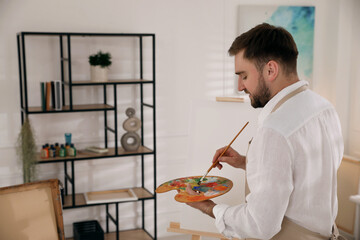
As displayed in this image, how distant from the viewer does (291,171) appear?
136cm

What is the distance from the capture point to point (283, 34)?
1.48 m

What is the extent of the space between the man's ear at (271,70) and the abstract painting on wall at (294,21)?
241cm

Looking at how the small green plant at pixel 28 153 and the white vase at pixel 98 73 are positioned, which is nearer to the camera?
the small green plant at pixel 28 153

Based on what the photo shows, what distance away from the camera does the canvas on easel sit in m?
2.58

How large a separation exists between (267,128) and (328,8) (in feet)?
10.2

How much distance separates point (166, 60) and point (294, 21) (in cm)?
125

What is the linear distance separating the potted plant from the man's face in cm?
192

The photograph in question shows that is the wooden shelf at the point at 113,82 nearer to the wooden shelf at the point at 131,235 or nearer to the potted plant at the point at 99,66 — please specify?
the potted plant at the point at 99,66

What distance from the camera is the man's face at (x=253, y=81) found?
150cm

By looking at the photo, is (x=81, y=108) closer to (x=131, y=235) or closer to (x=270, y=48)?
(x=131, y=235)

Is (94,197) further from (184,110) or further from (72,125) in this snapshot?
(184,110)

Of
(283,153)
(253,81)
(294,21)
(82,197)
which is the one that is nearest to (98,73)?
(82,197)

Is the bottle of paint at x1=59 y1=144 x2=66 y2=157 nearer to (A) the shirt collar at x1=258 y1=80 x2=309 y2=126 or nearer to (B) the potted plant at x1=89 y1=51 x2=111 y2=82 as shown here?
(B) the potted plant at x1=89 y1=51 x2=111 y2=82

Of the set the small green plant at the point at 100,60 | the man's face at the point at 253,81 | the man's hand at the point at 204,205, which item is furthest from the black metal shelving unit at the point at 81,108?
the man's face at the point at 253,81
